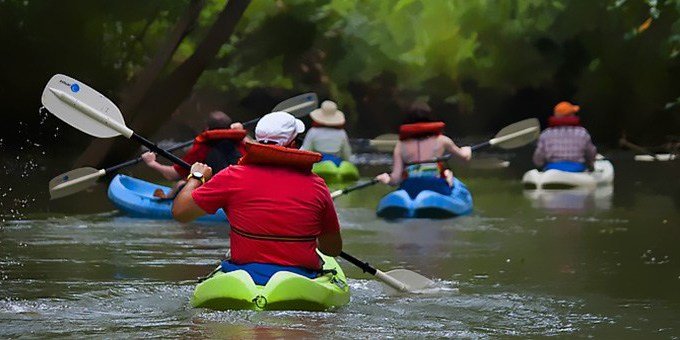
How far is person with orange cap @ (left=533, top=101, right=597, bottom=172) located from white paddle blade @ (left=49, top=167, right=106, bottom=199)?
6.88 metres

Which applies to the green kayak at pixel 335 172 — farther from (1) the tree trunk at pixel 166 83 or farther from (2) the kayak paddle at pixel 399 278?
(2) the kayak paddle at pixel 399 278

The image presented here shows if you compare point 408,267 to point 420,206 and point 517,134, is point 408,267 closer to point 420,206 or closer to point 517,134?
point 420,206

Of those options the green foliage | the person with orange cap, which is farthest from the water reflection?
the green foliage

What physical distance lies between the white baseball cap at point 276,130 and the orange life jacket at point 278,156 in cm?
6

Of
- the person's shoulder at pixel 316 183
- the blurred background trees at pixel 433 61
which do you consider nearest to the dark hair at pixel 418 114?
the person's shoulder at pixel 316 183

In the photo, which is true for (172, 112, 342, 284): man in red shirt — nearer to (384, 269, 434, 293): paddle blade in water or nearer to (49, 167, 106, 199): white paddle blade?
(384, 269, 434, 293): paddle blade in water

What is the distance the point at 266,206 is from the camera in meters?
7.82

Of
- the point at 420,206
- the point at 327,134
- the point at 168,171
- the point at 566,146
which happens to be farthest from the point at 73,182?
the point at 327,134

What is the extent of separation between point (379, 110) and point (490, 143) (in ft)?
A: 68.7

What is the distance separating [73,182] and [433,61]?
1021 inches

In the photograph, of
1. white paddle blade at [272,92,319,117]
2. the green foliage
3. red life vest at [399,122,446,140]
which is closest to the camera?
white paddle blade at [272,92,319,117]

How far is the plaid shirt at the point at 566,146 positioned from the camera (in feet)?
58.6

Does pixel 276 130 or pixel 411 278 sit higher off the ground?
pixel 276 130

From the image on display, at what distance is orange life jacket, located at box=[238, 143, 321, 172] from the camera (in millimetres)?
7773
